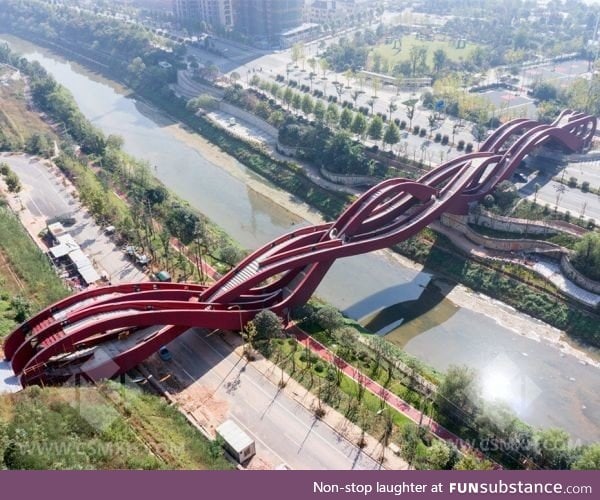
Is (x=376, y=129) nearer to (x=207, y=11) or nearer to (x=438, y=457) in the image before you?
(x=438, y=457)

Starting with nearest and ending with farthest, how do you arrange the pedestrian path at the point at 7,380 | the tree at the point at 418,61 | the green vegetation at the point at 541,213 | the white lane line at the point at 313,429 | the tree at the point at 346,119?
the white lane line at the point at 313,429 < the pedestrian path at the point at 7,380 < the green vegetation at the point at 541,213 < the tree at the point at 346,119 < the tree at the point at 418,61

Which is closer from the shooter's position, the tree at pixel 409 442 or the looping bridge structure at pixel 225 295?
the tree at pixel 409 442

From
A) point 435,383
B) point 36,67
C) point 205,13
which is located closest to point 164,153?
point 36,67

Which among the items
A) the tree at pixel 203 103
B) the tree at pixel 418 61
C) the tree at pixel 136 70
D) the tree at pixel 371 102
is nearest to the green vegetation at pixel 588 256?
the tree at pixel 371 102

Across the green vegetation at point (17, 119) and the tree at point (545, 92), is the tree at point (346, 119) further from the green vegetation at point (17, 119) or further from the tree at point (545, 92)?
the green vegetation at point (17, 119)

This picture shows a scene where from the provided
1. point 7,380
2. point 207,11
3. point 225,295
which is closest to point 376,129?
point 225,295

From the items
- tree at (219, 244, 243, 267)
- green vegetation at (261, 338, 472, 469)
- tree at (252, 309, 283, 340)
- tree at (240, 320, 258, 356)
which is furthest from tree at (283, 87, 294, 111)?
green vegetation at (261, 338, 472, 469)

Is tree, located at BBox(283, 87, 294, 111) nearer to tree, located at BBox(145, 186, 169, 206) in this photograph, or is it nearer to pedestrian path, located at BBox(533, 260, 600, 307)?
Result: tree, located at BBox(145, 186, 169, 206)
